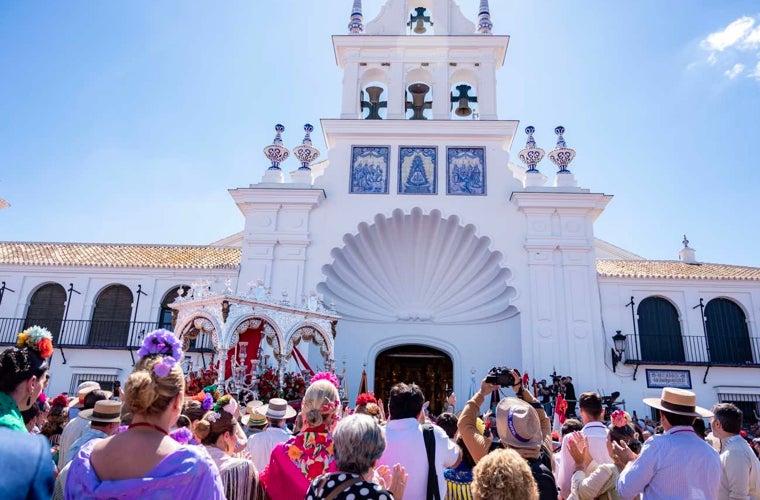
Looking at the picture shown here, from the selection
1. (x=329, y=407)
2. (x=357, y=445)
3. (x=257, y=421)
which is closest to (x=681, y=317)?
(x=257, y=421)

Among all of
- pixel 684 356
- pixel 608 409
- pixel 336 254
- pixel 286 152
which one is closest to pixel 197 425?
pixel 608 409

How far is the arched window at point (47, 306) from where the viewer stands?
16.6m

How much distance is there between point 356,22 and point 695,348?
48.0 ft

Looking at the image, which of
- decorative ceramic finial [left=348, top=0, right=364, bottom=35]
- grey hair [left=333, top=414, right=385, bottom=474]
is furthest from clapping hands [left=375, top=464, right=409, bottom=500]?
decorative ceramic finial [left=348, top=0, right=364, bottom=35]

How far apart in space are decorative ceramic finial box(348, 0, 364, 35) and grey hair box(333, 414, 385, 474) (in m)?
17.9

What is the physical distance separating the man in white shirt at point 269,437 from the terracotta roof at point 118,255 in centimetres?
1228

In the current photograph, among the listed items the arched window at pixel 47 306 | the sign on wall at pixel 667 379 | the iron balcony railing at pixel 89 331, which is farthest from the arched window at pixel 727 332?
the arched window at pixel 47 306

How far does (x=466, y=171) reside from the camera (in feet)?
54.0

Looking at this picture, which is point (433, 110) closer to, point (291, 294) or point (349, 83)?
point (349, 83)

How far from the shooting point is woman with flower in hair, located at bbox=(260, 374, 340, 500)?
10.7 feet

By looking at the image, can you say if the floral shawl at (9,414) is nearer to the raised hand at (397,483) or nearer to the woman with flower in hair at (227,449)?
the woman with flower in hair at (227,449)

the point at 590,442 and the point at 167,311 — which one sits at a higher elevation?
the point at 167,311

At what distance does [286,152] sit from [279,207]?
77.7 inches

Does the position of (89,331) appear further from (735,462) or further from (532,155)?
(735,462)
